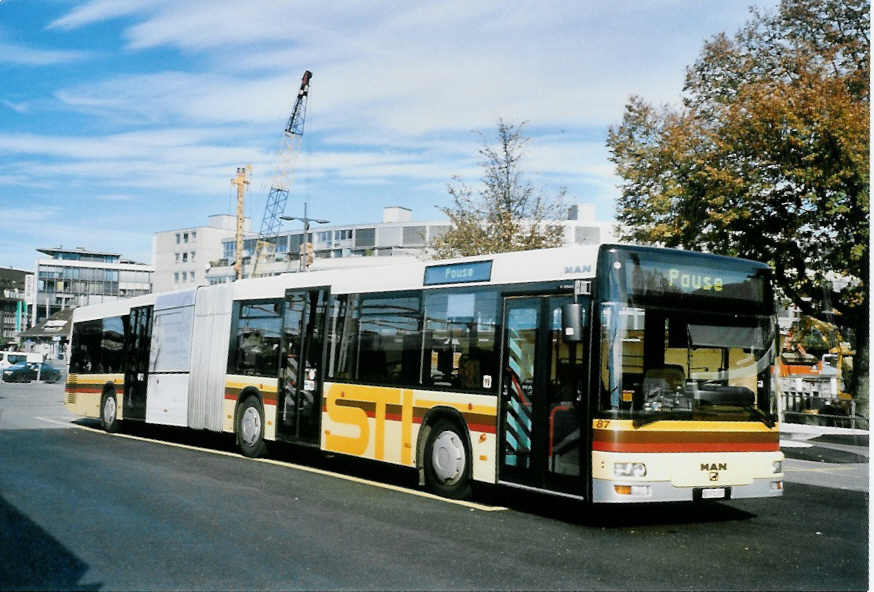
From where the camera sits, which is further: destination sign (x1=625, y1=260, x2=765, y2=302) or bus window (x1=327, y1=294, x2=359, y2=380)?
bus window (x1=327, y1=294, x2=359, y2=380)

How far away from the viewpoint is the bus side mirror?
9.63 metres

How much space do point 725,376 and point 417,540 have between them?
12.1ft

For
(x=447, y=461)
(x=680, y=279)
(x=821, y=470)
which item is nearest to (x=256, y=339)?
(x=447, y=461)

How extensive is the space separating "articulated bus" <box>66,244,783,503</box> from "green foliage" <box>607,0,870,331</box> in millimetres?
17586

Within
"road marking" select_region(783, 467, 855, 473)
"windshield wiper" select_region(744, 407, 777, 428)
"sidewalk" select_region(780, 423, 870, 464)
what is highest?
Result: "windshield wiper" select_region(744, 407, 777, 428)

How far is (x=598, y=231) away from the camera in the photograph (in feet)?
395

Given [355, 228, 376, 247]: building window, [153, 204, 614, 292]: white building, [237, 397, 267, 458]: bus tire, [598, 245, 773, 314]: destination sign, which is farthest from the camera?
[355, 228, 376, 247]: building window

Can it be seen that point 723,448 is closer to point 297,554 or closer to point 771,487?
point 771,487

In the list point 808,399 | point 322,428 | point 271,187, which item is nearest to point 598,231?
point 271,187

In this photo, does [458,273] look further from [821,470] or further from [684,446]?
[821,470]

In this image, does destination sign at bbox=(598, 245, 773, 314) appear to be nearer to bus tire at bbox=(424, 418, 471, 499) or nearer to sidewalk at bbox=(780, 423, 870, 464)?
bus tire at bbox=(424, 418, 471, 499)

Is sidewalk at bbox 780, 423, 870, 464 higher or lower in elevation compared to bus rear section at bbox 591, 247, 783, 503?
lower

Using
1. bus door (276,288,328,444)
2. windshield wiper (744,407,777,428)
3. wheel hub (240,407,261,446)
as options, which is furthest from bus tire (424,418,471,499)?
wheel hub (240,407,261,446)

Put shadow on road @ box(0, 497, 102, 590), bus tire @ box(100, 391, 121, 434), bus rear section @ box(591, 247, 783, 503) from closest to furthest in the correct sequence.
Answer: shadow on road @ box(0, 497, 102, 590) < bus rear section @ box(591, 247, 783, 503) < bus tire @ box(100, 391, 121, 434)
